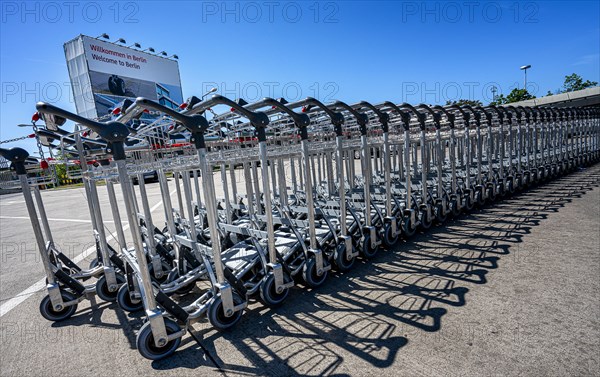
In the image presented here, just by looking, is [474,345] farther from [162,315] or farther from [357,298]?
[162,315]

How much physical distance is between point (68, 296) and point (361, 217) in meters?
3.86

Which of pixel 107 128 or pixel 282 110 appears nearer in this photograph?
pixel 107 128

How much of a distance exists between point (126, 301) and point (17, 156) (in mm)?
1879

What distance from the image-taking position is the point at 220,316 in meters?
3.03

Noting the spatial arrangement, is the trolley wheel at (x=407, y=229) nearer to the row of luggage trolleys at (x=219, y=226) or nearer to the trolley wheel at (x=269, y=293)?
the row of luggage trolleys at (x=219, y=226)

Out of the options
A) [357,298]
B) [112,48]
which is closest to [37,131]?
[357,298]

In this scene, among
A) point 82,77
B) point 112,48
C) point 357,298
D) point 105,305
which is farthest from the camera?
point 112,48

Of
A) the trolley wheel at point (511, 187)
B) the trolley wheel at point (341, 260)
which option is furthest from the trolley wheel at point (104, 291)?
the trolley wheel at point (511, 187)

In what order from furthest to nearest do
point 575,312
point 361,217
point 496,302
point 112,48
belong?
point 112,48, point 361,217, point 496,302, point 575,312

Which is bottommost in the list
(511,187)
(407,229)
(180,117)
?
(511,187)

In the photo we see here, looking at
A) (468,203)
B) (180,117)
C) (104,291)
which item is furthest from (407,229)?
(104,291)

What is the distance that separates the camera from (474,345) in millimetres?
2578

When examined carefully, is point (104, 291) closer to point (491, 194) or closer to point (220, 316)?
point (220, 316)

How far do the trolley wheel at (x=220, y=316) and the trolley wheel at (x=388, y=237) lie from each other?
2.49 meters
